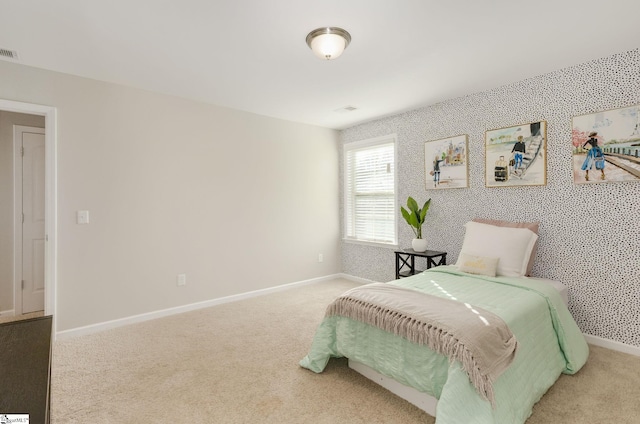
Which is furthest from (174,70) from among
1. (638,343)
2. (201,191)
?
(638,343)

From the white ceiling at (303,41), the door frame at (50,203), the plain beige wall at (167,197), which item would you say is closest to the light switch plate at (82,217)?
the plain beige wall at (167,197)

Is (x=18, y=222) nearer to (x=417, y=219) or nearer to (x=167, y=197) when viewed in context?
(x=167, y=197)

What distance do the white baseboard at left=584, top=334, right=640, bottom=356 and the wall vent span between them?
5.15m

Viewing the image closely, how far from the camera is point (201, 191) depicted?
3.73m

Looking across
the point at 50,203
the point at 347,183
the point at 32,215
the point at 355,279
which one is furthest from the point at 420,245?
the point at 32,215

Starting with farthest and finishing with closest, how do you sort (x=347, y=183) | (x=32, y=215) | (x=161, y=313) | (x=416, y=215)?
1. (x=347, y=183)
2. (x=416, y=215)
3. (x=32, y=215)
4. (x=161, y=313)

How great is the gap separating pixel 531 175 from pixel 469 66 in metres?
1.17

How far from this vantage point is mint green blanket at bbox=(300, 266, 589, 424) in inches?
62.3

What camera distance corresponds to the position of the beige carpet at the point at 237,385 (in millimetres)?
1859

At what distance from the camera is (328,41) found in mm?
2213

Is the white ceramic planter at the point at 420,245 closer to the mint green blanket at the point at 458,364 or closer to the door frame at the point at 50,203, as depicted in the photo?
the mint green blanket at the point at 458,364

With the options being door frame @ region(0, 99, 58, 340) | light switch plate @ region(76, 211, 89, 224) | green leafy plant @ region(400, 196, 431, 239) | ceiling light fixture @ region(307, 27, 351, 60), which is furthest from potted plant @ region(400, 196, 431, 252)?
door frame @ region(0, 99, 58, 340)

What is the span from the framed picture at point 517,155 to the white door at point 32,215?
4.86 meters

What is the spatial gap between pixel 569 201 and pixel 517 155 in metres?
0.61
